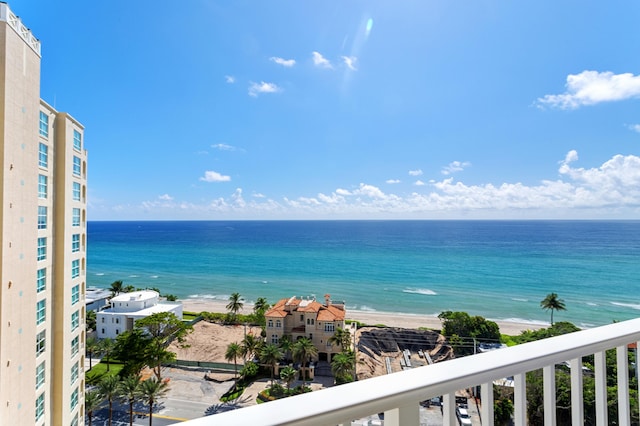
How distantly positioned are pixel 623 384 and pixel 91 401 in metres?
8.58

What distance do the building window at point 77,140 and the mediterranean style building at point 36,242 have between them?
2 centimetres

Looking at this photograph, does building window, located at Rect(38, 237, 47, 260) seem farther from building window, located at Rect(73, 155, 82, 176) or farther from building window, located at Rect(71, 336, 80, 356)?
building window, located at Rect(71, 336, 80, 356)

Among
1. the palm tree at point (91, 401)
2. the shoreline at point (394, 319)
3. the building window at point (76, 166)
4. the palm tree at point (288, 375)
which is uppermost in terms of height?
the building window at point (76, 166)

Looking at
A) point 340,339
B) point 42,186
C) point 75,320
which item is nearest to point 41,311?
point 75,320

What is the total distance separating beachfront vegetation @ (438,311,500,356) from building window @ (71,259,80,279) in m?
10.3

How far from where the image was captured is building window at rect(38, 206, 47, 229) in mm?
4026

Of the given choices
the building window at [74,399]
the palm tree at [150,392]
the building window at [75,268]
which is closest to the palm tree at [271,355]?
the palm tree at [150,392]

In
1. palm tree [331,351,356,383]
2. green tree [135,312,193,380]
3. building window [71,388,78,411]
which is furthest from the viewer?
green tree [135,312,193,380]

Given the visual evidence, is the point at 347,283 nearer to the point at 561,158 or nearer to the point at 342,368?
the point at 342,368

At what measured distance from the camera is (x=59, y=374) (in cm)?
442

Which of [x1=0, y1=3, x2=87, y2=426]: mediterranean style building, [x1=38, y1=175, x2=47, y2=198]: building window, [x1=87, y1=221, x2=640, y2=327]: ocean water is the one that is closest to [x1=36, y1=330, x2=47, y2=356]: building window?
[x1=0, y1=3, x2=87, y2=426]: mediterranean style building

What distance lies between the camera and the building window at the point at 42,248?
13.1 ft

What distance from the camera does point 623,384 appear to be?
2.46ft

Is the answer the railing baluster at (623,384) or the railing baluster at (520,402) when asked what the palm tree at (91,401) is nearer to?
the railing baluster at (520,402)
